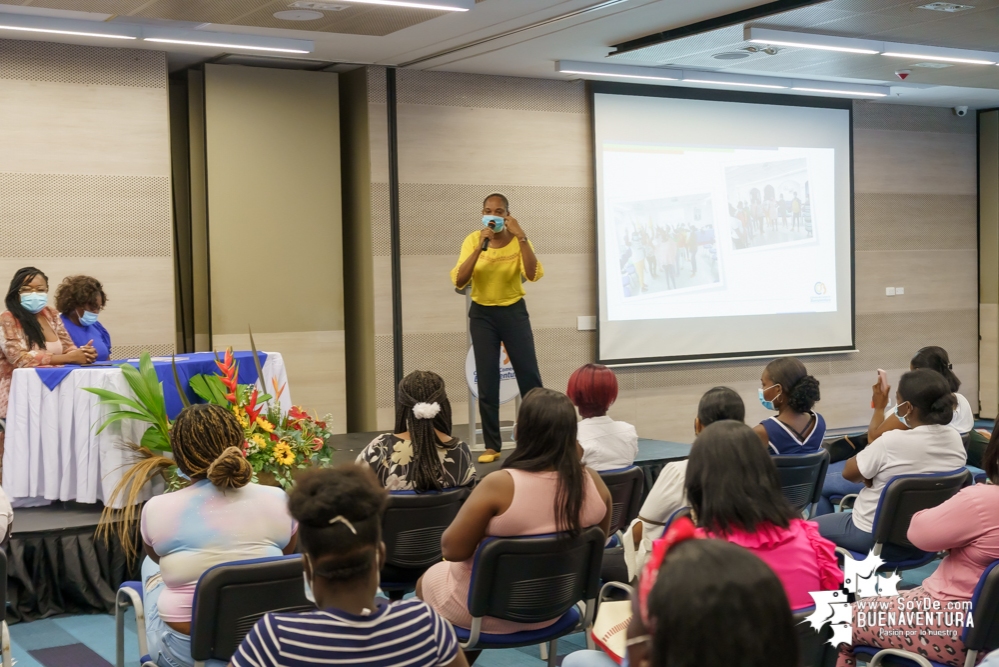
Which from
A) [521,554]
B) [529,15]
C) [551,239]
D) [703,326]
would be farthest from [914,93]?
[521,554]

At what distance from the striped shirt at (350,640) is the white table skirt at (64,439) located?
315 cm

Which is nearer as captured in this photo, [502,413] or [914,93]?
[502,413]

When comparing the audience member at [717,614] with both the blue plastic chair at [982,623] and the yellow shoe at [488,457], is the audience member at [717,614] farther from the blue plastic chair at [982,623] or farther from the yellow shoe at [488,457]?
the yellow shoe at [488,457]

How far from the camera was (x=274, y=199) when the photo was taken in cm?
735

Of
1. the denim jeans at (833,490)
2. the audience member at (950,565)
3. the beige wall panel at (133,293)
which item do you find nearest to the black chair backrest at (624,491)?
the audience member at (950,565)

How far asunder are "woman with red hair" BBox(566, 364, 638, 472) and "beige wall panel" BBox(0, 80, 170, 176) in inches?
161

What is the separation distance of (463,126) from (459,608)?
5.47 metres

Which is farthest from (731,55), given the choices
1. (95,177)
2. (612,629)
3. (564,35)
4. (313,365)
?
(612,629)

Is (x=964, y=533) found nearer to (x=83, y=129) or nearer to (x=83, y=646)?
(x=83, y=646)

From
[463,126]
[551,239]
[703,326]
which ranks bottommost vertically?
[703,326]

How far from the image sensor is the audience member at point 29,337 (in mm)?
4938

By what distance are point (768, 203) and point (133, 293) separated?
5.39m

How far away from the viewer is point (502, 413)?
8.00 metres

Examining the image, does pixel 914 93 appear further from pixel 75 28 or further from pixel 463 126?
pixel 75 28
